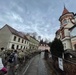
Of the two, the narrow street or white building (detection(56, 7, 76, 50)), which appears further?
white building (detection(56, 7, 76, 50))

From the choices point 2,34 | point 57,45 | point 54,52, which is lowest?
point 54,52

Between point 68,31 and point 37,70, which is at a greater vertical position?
point 68,31

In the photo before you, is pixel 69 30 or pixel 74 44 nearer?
pixel 74 44

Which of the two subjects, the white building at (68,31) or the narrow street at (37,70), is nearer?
the narrow street at (37,70)

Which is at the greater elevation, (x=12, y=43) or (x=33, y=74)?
(x=12, y=43)

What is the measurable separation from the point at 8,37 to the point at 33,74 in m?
22.7

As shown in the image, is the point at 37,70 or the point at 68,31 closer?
the point at 37,70

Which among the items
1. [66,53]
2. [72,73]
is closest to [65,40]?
[66,53]

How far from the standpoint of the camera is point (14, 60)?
6.65 metres

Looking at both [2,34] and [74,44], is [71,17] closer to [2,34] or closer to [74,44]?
[74,44]

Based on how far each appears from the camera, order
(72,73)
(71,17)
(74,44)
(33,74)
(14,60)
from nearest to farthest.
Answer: (72,73) < (14,60) < (33,74) < (74,44) < (71,17)

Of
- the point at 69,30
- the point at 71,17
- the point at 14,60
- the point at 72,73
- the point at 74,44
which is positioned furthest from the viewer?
the point at 71,17

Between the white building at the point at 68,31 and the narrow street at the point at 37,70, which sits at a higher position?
the white building at the point at 68,31

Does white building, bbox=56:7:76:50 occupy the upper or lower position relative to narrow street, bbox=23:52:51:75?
upper
